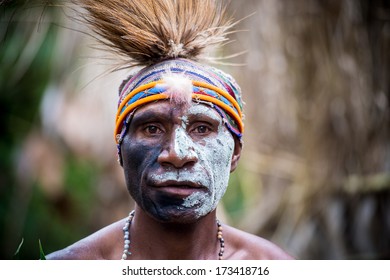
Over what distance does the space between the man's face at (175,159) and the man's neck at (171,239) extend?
0.39 feet

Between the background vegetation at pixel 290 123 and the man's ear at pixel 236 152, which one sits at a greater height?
the background vegetation at pixel 290 123

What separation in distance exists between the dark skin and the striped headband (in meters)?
0.04

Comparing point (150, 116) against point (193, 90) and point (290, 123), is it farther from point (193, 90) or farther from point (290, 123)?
point (290, 123)

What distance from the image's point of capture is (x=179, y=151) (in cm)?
234

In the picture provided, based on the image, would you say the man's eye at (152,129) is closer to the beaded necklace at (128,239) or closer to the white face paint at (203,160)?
the white face paint at (203,160)

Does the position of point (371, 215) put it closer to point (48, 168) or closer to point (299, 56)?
point (299, 56)

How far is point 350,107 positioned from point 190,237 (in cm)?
281

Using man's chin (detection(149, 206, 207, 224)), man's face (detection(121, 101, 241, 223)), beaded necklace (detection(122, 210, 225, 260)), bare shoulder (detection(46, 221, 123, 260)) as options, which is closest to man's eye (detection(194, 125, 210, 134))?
man's face (detection(121, 101, 241, 223))

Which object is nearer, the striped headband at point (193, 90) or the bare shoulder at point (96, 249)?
the striped headband at point (193, 90)

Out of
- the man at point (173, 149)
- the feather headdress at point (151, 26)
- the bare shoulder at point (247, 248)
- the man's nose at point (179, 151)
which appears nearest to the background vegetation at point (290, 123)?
the feather headdress at point (151, 26)

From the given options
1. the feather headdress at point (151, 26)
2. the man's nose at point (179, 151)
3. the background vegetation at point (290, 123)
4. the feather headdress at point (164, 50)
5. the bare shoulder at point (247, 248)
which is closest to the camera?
the man's nose at point (179, 151)

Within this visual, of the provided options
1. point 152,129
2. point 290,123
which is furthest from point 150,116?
point 290,123

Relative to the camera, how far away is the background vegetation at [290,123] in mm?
4820

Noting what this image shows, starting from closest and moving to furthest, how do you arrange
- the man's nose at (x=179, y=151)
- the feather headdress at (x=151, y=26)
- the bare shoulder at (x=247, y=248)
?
the man's nose at (x=179, y=151)
the feather headdress at (x=151, y=26)
the bare shoulder at (x=247, y=248)
